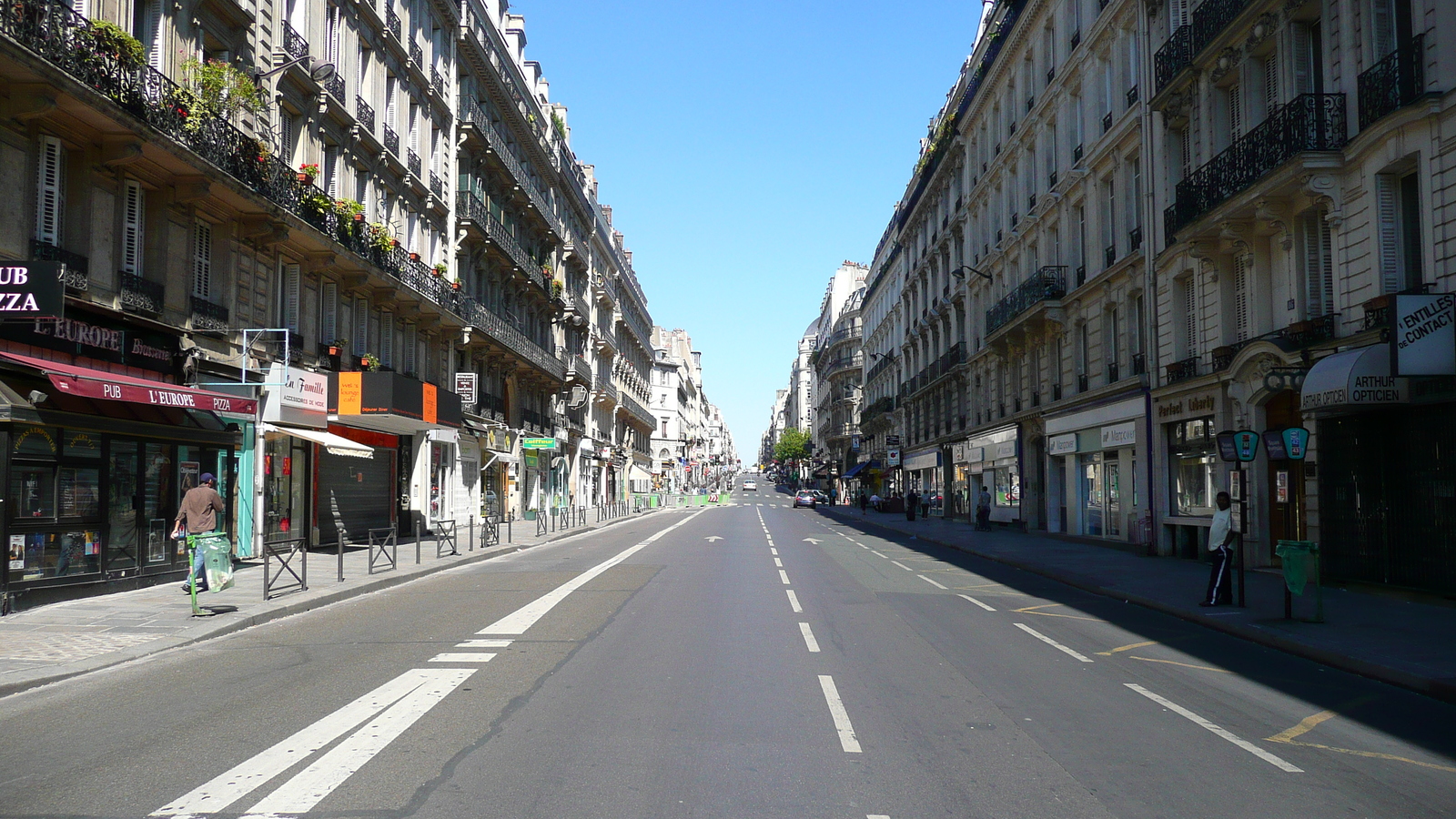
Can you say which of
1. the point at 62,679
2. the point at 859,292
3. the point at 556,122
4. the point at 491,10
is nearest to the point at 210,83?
the point at 62,679

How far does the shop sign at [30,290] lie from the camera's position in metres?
10.0

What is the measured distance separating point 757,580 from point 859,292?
258ft

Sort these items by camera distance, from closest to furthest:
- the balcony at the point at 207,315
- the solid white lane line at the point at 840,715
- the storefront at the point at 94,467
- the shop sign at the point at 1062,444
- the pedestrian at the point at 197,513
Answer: the solid white lane line at the point at 840,715, the storefront at the point at 94,467, the pedestrian at the point at 197,513, the balcony at the point at 207,315, the shop sign at the point at 1062,444

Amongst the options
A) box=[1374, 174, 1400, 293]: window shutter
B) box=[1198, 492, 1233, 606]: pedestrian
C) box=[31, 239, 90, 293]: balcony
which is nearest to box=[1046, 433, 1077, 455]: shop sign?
box=[1374, 174, 1400, 293]: window shutter


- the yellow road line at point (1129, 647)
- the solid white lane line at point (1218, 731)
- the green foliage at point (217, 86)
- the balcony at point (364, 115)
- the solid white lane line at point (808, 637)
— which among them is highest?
the balcony at point (364, 115)

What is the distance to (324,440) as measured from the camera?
67.4ft

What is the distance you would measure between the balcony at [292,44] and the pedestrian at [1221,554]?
67.8ft

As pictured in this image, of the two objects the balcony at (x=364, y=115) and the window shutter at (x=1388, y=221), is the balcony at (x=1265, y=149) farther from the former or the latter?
the balcony at (x=364, y=115)

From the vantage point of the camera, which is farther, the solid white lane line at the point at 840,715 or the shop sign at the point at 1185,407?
the shop sign at the point at 1185,407

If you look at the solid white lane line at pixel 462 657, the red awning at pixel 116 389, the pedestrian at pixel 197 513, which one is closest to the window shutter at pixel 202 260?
the red awning at pixel 116 389

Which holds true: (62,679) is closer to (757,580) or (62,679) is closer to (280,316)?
(757,580)

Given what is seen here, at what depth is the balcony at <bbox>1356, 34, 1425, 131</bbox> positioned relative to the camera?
14477 mm

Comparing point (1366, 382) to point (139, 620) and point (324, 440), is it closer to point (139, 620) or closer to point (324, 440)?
point (139, 620)

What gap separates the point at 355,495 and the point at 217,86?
12320 millimetres
